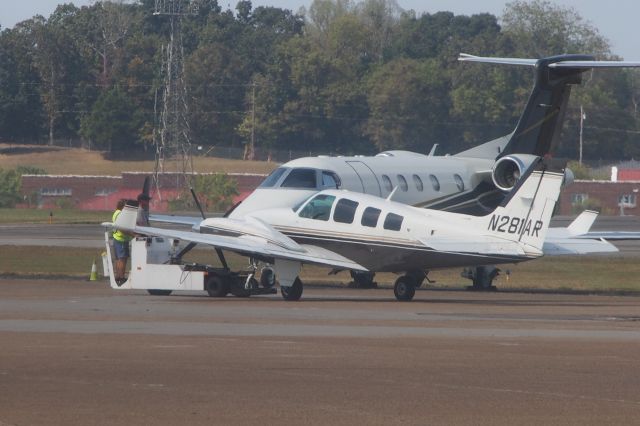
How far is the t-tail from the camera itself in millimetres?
24844

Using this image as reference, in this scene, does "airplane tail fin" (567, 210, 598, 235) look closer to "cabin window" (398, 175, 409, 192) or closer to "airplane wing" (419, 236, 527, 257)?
"airplane wing" (419, 236, 527, 257)

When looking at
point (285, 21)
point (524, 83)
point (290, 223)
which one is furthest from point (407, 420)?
point (285, 21)

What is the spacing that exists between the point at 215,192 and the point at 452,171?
52973 mm

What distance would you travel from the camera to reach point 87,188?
327ft

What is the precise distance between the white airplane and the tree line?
7209cm

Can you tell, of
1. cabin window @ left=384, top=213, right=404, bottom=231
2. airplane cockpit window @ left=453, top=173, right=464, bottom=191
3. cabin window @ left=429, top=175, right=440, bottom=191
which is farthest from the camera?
airplane cockpit window @ left=453, top=173, right=464, bottom=191

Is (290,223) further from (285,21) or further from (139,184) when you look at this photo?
(285,21)

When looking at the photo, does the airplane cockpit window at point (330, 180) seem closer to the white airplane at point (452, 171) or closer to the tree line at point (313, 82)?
the white airplane at point (452, 171)

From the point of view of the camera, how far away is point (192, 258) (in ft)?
133

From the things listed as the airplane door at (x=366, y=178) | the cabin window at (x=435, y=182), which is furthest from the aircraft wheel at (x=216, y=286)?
the cabin window at (x=435, y=182)

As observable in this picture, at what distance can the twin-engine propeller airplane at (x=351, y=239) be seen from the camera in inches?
987

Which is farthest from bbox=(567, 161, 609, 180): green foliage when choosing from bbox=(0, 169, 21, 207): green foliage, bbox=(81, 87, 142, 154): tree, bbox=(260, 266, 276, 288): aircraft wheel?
bbox=(260, 266, 276, 288): aircraft wheel

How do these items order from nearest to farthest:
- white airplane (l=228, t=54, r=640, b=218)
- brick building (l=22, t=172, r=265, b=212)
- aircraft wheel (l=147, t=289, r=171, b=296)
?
1. aircraft wheel (l=147, t=289, r=171, b=296)
2. white airplane (l=228, t=54, r=640, b=218)
3. brick building (l=22, t=172, r=265, b=212)

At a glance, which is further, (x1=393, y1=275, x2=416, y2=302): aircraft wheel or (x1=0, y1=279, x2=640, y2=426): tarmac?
(x1=393, y1=275, x2=416, y2=302): aircraft wheel
